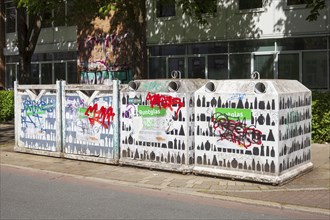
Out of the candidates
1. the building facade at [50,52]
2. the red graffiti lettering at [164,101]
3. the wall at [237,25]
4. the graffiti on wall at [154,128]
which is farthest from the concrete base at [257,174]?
the building facade at [50,52]

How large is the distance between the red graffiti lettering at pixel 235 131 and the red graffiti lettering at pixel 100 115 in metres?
2.57

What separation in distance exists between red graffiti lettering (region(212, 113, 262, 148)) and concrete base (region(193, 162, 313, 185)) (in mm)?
533

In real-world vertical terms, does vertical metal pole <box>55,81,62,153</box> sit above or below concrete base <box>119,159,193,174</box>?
above

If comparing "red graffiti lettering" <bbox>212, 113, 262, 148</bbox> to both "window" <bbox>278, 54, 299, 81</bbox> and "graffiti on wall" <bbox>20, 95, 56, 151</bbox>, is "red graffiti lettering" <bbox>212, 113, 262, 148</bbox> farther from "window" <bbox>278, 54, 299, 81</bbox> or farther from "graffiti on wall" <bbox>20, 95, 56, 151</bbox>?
"window" <bbox>278, 54, 299, 81</bbox>

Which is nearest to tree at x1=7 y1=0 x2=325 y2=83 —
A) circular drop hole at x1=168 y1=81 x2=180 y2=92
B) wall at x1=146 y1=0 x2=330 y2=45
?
wall at x1=146 y1=0 x2=330 y2=45

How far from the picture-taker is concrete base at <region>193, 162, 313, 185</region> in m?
7.78

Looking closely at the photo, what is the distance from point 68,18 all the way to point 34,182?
10.9 meters

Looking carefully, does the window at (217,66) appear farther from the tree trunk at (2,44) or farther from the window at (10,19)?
the window at (10,19)

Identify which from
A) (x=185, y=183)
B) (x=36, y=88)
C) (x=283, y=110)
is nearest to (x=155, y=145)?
(x=185, y=183)

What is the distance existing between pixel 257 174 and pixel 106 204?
2702 millimetres

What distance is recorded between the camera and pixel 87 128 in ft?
33.9

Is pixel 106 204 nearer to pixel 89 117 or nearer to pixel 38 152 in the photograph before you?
pixel 89 117

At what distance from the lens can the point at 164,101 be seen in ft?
29.4

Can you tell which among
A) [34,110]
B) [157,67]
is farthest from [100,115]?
[157,67]
